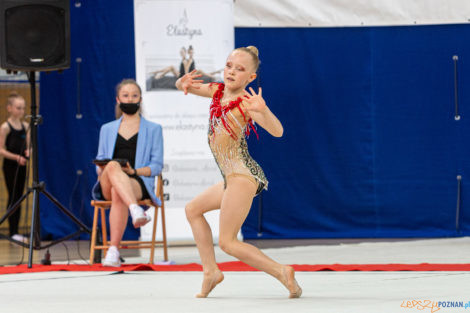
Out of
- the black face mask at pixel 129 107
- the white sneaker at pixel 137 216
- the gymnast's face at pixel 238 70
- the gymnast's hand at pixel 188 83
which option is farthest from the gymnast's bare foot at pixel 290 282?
the black face mask at pixel 129 107

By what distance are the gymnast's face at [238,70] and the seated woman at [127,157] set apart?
1.77 m

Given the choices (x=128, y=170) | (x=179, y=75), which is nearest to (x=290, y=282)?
(x=128, y=170)

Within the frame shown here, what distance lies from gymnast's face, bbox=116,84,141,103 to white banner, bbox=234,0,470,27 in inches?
81.9

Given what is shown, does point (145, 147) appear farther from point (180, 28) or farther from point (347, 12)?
point (347, 12)

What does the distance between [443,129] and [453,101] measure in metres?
0.27

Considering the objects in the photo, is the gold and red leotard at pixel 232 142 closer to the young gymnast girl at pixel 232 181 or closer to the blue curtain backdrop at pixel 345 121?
the young gymnast girl at pixel 232 181

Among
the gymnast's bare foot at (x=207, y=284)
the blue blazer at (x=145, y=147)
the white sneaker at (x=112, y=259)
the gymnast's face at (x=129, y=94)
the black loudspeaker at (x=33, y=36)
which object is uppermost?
the black loudspeaker at (x=33, y=36)

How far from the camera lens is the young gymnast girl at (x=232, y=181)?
315 cm

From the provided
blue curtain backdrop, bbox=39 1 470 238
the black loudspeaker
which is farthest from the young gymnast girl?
blue curtain backdrop, bbox=39 1 470 238

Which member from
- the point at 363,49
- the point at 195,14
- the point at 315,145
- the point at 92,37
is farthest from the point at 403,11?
the point at 92,37

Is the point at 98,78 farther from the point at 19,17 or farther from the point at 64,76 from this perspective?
the point at 19,17

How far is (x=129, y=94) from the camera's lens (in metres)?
5.18

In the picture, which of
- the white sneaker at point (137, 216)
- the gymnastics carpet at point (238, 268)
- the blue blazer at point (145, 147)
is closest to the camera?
→ the gymnastics carpet at point (238, 268)

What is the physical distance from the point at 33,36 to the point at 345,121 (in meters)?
3.12
